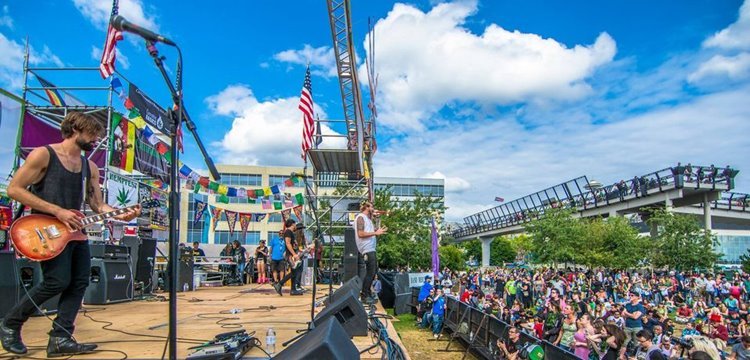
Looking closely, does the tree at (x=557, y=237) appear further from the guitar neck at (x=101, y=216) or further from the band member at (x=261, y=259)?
the guitar neck at (x=101, y=216)

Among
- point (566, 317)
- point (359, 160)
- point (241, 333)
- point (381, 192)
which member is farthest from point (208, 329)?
point (381, 192)

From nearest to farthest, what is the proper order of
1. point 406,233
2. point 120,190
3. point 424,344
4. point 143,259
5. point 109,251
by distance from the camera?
point 109,251 → point 143,259 → point 120,190 → point 424,344 → point 406,233

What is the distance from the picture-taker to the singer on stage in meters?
7.36

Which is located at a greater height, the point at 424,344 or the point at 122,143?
the point at 122,143

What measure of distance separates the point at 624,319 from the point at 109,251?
12.3m

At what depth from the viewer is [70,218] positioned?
3.32m

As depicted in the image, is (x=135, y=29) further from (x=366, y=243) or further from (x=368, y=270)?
(x=368, y=270)

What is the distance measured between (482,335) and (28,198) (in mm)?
10664

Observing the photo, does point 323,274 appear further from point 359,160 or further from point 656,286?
point 656,286

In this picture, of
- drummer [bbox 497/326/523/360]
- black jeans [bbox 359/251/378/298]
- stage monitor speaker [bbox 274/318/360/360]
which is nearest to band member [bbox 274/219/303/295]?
black jeans [bbox 359/251/378/298]

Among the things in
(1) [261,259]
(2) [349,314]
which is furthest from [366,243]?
(1) [261,259]

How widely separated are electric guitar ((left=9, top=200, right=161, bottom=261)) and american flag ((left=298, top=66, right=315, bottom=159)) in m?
11.7

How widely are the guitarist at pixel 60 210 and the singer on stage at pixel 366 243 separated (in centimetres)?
420

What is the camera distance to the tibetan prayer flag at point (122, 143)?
11594 mm
